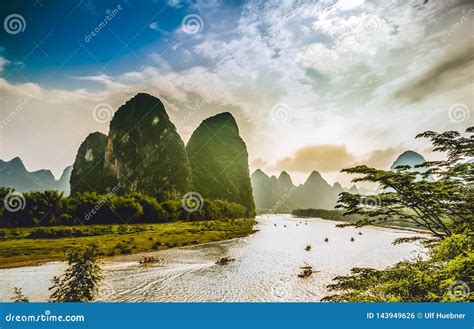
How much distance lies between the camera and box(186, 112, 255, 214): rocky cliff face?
2254 inches

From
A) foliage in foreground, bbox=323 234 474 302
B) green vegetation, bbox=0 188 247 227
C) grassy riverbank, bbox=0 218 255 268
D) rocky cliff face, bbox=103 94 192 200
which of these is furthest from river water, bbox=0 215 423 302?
rocky cliff face, bbox=103 94 192 200

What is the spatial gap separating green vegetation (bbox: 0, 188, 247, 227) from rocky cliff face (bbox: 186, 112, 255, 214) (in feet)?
92.1

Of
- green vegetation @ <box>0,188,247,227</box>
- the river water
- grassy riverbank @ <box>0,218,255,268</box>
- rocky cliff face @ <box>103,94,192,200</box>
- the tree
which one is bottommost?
the river water

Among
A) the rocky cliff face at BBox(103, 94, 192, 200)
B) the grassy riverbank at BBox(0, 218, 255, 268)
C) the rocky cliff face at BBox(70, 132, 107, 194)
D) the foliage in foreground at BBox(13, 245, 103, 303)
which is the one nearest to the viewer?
the foliage in foreground at BBox(13, 245, 103, 303)

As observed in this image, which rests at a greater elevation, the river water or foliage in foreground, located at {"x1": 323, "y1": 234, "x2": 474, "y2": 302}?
foliage in foreground, located at {"x1": 323, "y1": 234, "x2": 474, "y2": 302}

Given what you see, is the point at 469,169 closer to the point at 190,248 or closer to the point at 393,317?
the point at 393,317

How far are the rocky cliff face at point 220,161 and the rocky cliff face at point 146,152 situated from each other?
1065cm

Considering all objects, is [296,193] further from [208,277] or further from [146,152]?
[208,277]

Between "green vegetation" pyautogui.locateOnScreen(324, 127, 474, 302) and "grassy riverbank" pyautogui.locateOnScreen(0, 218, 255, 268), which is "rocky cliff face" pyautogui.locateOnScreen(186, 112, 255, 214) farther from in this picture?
"green vegetation" pyautogui.locateOnScreen(324, 127, 474, 302)

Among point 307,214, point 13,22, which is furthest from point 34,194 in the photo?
point 307,214

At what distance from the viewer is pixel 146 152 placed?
4500cm

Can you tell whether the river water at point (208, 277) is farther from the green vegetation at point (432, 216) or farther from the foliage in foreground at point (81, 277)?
the foliage in foreground at point (81, 277)

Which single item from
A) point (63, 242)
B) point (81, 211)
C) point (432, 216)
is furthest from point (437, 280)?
point (81, 211)

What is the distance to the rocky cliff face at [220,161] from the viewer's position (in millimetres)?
57250
